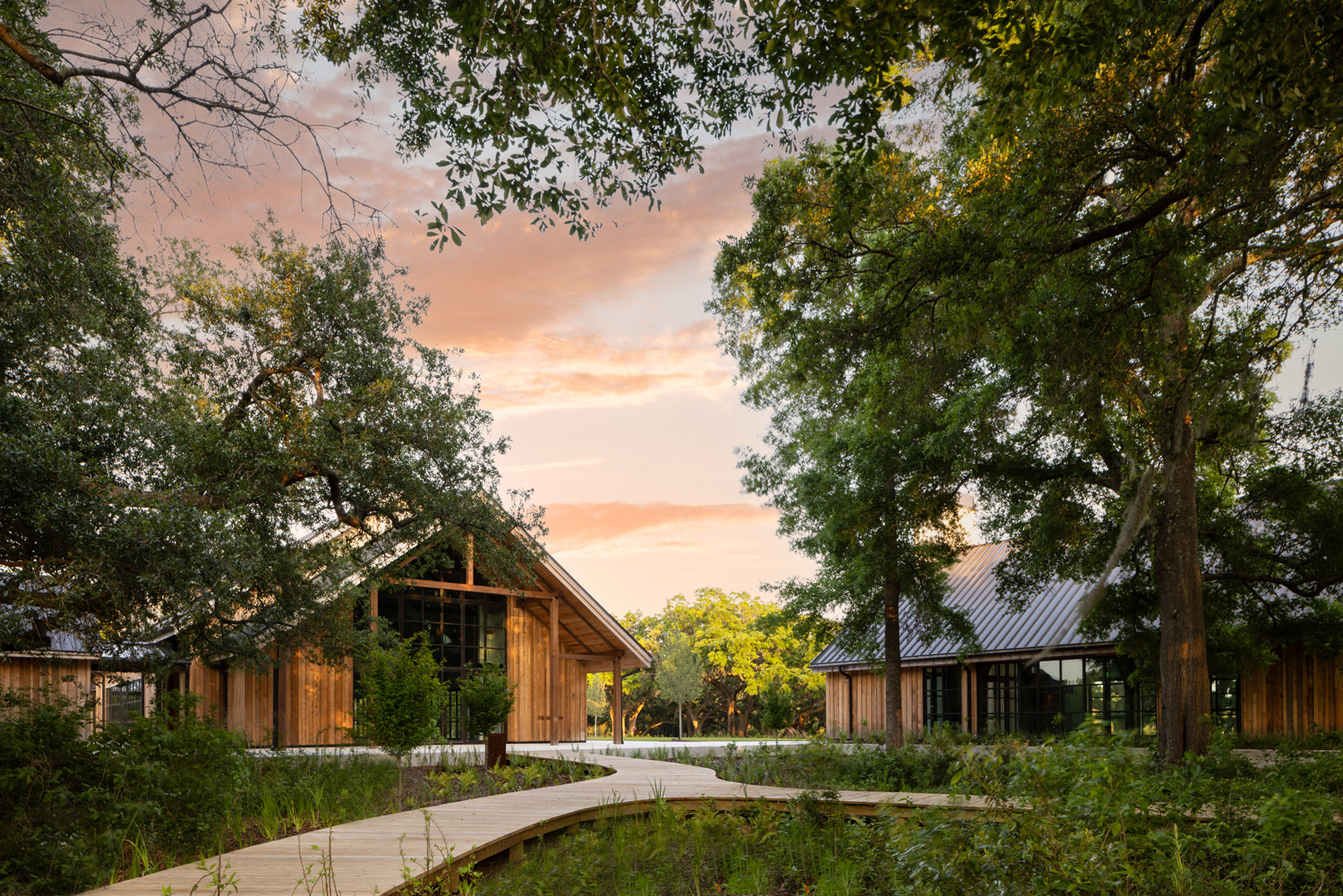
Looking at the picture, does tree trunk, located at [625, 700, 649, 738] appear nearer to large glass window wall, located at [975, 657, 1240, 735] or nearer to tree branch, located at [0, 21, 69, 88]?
large glass window wall, located at [975, 657, 1240, 735]

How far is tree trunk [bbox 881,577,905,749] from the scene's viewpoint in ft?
63.1

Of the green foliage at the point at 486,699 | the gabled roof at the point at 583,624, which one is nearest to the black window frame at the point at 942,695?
the gabled roof at the point at 583,624

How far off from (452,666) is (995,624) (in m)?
13.8

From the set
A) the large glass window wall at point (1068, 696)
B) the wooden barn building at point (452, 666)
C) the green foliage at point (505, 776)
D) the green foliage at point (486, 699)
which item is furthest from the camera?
the large glass window wall at point (1068, 696)

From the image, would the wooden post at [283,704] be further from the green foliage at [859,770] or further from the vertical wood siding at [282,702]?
the green foliage at [859,770]

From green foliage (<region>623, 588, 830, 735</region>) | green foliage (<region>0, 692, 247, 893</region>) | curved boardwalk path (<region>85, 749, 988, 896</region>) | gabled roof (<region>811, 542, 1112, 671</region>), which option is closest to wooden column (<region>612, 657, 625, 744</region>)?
gabled roof (<region>811, 542, 1112, 671</region>)

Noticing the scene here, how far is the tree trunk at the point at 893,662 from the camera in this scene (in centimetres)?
1923

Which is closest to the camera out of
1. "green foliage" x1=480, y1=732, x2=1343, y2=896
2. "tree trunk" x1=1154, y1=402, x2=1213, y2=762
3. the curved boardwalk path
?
"green foliage" x1=480, y1=732, x2=1343, y2=896

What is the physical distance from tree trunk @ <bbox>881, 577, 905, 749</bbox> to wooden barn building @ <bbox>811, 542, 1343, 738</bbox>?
1.22m

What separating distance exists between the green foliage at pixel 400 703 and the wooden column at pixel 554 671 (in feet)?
43.9

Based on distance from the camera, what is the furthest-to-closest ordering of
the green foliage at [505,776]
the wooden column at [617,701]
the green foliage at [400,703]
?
the wooden column at [617,701]
the green foliage at [505,776]
the green foliage at [400,703]

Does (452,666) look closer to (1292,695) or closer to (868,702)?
(868,702)

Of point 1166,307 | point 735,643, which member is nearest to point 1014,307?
point 1166,307

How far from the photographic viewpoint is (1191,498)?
13.2 m
